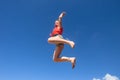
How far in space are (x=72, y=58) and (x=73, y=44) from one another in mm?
1150

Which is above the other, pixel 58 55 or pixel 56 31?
pixel 56 31

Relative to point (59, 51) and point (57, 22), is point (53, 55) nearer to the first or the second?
point (59, 51)

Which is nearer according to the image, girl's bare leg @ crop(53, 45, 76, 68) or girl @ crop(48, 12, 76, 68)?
girl @ crop(48, 12, 76, 68)

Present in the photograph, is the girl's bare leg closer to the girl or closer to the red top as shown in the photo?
the girl

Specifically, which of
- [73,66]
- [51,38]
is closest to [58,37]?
[51,38]

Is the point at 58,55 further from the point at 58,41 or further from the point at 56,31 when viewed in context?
the point at 56,31

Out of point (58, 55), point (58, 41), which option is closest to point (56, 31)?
point (58, 41)

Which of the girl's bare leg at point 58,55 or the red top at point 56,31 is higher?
the red top at point 56,31

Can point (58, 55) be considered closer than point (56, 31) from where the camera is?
No

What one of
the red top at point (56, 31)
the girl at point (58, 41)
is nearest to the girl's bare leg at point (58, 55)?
the girl at point (58, 41)

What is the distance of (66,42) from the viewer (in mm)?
20219

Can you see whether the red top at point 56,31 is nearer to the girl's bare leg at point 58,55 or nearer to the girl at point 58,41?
the girl at point 58,41

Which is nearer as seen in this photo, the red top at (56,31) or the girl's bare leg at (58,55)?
the red top at (56,31)

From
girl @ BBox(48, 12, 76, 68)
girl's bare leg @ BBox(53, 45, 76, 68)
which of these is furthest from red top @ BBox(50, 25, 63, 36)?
girl's bare leg @ BBox(53, 45, 76, 68)
